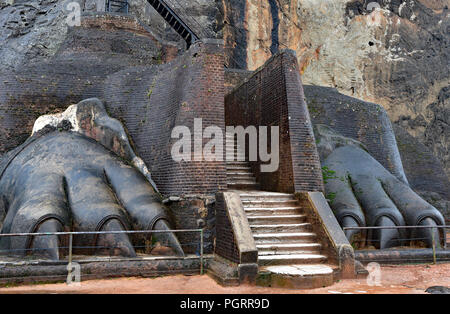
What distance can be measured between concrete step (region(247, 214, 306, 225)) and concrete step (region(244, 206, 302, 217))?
0.53 feet

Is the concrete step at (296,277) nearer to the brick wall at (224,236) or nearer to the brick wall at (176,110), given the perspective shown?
the brick wall at (224,236)

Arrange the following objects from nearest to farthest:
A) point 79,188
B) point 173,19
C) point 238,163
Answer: point 79,188 → point 238,163 → point 173,19

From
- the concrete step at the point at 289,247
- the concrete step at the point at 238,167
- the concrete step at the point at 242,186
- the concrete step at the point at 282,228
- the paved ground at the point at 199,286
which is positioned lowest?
the paved ground at the point at 199,286

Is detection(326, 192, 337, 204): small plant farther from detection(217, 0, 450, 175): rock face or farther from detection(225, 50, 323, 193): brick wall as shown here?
detection(217, 0, 450, 175): rock face

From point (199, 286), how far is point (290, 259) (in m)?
1.60

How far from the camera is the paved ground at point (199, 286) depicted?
603 cm

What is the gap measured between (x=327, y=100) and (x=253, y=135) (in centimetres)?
377

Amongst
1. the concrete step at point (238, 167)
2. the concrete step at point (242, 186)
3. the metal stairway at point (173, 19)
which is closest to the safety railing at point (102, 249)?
the concrete step at point (242, 186)

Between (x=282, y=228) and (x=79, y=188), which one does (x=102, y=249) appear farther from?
(x=282, y=228)

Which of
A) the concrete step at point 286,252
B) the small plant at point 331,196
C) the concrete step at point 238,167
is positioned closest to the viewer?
the concrete step at point 286,252

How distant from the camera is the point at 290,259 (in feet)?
22.8

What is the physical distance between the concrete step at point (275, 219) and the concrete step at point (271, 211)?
0.53ft

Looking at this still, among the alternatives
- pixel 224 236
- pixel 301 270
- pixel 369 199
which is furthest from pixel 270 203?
pixel 369 199
